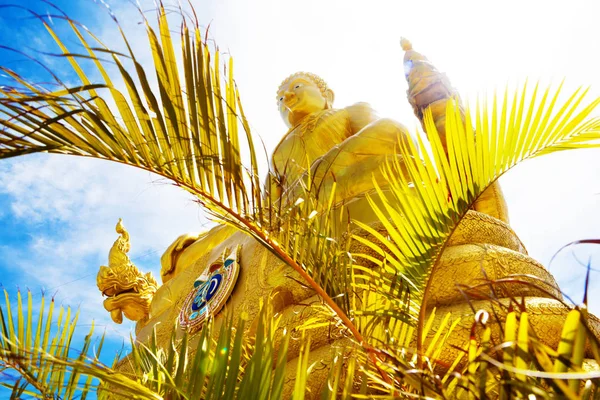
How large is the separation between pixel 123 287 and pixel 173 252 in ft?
1.53

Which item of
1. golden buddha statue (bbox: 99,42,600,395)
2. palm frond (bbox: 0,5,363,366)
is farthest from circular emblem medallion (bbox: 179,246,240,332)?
palm frond (bbox: 0,5,363,366)

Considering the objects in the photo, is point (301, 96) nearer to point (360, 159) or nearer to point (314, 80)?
point (314, 80)

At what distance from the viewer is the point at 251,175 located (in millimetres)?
1360

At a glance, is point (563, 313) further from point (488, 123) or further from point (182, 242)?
point (182, 242)

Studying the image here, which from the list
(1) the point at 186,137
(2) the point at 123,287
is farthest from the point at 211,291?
A: (1) the point at 186,137

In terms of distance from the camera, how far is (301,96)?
5566mm

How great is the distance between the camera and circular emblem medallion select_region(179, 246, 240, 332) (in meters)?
3.10

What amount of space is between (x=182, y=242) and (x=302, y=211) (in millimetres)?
3176

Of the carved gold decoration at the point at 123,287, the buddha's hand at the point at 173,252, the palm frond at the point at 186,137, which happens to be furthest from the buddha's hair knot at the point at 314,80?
the palm frond at the point at 186,137

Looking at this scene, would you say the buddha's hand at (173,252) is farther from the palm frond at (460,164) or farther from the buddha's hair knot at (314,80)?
the palm frond at (460,164)

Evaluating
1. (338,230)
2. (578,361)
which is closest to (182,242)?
(338,230)

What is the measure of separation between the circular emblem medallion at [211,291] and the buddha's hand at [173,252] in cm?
90

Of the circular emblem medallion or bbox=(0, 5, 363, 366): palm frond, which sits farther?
the circular emblem medallion

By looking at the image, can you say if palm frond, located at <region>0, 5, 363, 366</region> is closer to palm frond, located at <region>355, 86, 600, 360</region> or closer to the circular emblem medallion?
palm frond, located at <region>355, 86, 600, 360</region>
